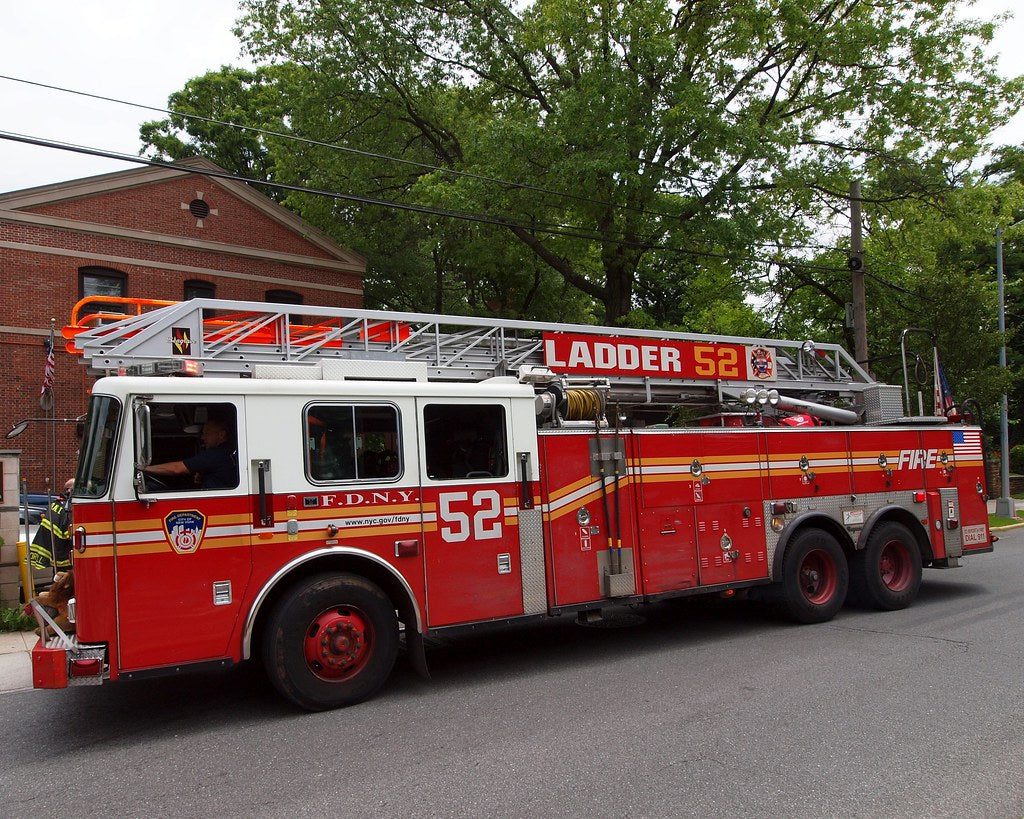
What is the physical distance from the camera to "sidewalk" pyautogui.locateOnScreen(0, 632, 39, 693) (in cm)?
703

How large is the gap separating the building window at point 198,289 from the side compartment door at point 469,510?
16442mm

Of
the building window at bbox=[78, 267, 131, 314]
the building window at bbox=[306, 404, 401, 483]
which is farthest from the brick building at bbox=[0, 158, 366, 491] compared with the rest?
the building window at bbox=[306, 404, 401, 483]

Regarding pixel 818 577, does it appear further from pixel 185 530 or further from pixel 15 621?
pixel 15 621

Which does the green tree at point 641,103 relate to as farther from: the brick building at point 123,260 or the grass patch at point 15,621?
the grass patch at point 15,621

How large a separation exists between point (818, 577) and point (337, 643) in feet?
17.8

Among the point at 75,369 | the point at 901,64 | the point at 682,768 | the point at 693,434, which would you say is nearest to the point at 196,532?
the point at 682,768

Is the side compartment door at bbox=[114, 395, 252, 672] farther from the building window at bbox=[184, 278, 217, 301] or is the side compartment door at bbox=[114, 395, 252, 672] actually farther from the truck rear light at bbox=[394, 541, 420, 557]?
the building window at bbox=[184, 278, 217, 301]

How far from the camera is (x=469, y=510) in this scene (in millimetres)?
6406

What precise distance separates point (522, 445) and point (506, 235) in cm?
1271

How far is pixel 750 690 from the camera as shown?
5992 mm

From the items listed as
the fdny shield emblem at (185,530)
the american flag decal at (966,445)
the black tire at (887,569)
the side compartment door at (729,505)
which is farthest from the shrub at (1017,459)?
the fdny shield emblem at (185,530)

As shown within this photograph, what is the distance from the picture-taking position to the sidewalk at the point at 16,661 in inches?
277

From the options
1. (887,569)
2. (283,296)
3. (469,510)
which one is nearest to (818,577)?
(887,569)

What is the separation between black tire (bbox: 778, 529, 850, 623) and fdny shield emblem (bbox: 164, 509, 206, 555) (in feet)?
18.8
